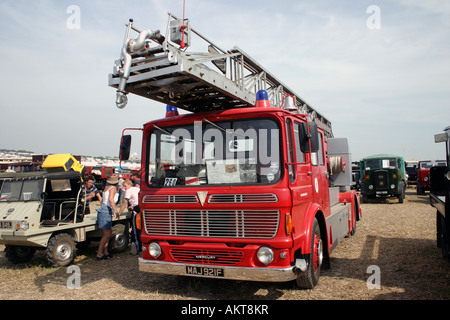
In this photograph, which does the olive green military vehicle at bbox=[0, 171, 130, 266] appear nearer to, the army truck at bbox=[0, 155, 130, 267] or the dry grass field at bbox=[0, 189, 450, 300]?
the army truck at bbox=[0, 155, 130, 267]

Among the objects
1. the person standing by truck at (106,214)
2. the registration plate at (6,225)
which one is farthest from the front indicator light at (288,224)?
the registration plate at (6,225)

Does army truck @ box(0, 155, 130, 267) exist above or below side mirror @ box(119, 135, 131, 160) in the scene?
below

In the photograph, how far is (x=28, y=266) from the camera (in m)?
7.00

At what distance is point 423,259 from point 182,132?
488 centimetres

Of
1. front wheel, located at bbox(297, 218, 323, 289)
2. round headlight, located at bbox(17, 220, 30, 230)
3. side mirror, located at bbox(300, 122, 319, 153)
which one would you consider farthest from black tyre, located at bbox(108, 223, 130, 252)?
side mirror, located at bbox(300, 122, 319, 153)

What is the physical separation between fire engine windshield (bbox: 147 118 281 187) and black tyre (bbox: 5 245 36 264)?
14.5 feet

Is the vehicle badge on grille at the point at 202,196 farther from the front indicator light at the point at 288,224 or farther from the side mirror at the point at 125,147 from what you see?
the side mirror at the point at 125,147

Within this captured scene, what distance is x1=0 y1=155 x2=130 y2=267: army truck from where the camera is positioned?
6.52 m

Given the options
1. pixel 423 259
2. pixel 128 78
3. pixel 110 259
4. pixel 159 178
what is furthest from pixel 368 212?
pixel 128 78

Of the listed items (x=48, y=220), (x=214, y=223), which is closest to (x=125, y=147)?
(x=214, y=223)

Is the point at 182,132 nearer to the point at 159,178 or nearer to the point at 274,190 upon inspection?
the point at 159,178

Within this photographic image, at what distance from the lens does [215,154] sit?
4.56 meters

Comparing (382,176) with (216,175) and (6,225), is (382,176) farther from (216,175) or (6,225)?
(6,225)

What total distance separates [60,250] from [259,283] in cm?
411
